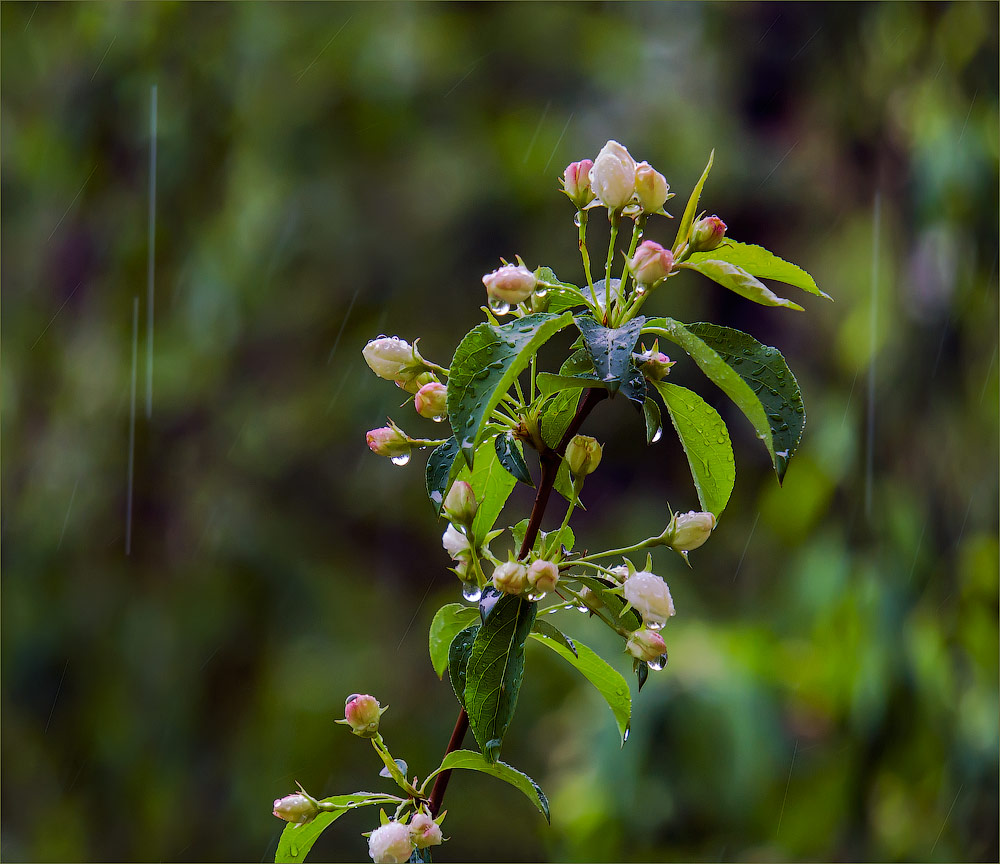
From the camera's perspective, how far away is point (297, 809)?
50 cm

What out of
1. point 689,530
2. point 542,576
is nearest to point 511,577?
point 542,576

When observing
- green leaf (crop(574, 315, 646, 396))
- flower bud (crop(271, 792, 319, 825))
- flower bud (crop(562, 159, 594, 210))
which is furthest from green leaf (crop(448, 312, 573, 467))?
flower bud (crop(271, 792, 319, 825))

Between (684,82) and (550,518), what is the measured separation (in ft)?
4.77

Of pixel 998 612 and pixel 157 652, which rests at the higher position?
pixel 998 612

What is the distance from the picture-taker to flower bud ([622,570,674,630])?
1.47 feet

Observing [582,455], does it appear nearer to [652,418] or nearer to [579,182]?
[652,418]

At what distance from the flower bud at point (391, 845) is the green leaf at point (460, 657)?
2.7 inches

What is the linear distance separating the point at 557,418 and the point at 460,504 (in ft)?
0.22

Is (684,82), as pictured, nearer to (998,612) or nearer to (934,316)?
(934,316)

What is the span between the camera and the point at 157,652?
8.79 ft

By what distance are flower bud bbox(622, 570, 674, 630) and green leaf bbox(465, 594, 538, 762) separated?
5 cm

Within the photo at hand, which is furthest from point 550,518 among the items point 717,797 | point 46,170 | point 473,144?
point 46,170

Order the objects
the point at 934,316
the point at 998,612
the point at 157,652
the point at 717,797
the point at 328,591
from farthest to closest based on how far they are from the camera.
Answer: the point at 328,591
the point at 157,652
the point at 934,316
the point at 998,612
the point at 717,797

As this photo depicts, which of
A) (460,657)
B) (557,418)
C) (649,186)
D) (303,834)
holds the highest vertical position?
(649,186)
